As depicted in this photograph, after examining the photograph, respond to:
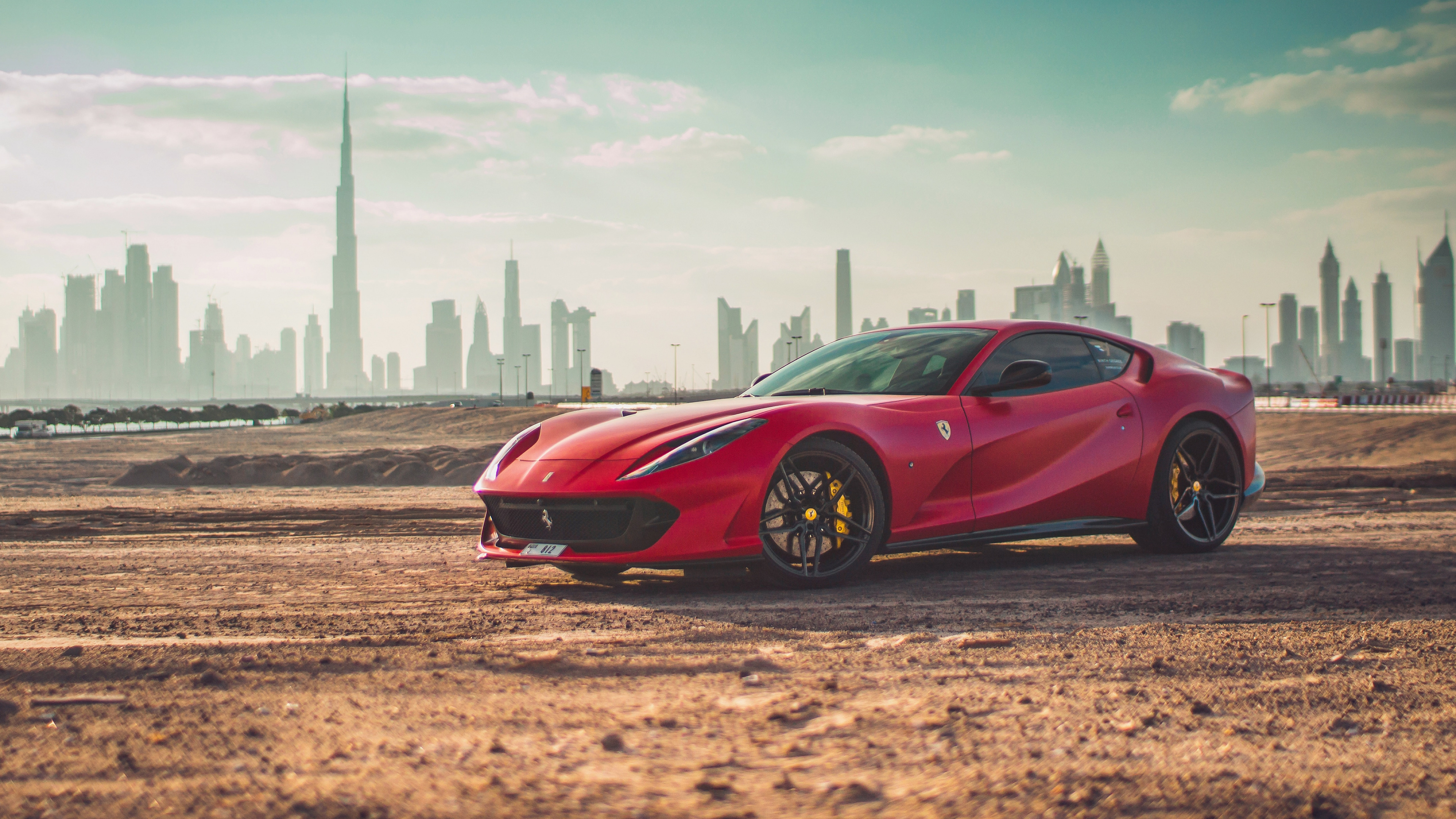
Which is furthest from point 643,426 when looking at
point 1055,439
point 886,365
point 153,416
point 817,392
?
point 153,416

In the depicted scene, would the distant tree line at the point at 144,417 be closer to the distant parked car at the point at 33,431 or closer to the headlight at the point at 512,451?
the distant parked car at the point at 33,431

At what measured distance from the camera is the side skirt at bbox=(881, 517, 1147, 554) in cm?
509

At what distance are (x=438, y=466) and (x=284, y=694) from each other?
13.2m

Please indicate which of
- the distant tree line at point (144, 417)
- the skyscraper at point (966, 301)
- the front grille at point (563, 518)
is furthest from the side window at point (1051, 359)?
the skyscraper at point (966, 301)

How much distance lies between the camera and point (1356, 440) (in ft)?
88.9

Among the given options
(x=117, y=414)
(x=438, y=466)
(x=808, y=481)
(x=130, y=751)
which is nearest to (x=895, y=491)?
(x=808, y=481)

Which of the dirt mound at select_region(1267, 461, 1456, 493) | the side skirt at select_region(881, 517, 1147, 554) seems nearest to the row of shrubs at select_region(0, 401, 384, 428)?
the dirt mound at select_region(1267, 461, 1456, 493)

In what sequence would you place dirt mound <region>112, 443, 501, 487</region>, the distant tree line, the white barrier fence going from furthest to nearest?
the distant tree line → the white barrier fence → dirt mound <region>112, 443, 501, 487</region>

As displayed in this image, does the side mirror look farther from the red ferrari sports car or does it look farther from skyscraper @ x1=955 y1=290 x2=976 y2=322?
skyscraper @ x1=955 y1=290 x2=976 y2=322

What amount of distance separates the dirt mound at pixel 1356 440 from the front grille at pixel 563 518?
783 inches

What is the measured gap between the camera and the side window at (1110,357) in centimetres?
606

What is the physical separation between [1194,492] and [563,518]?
404cm

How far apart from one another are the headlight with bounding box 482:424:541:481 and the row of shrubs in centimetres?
8121

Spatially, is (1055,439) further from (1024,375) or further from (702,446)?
(702,446)
